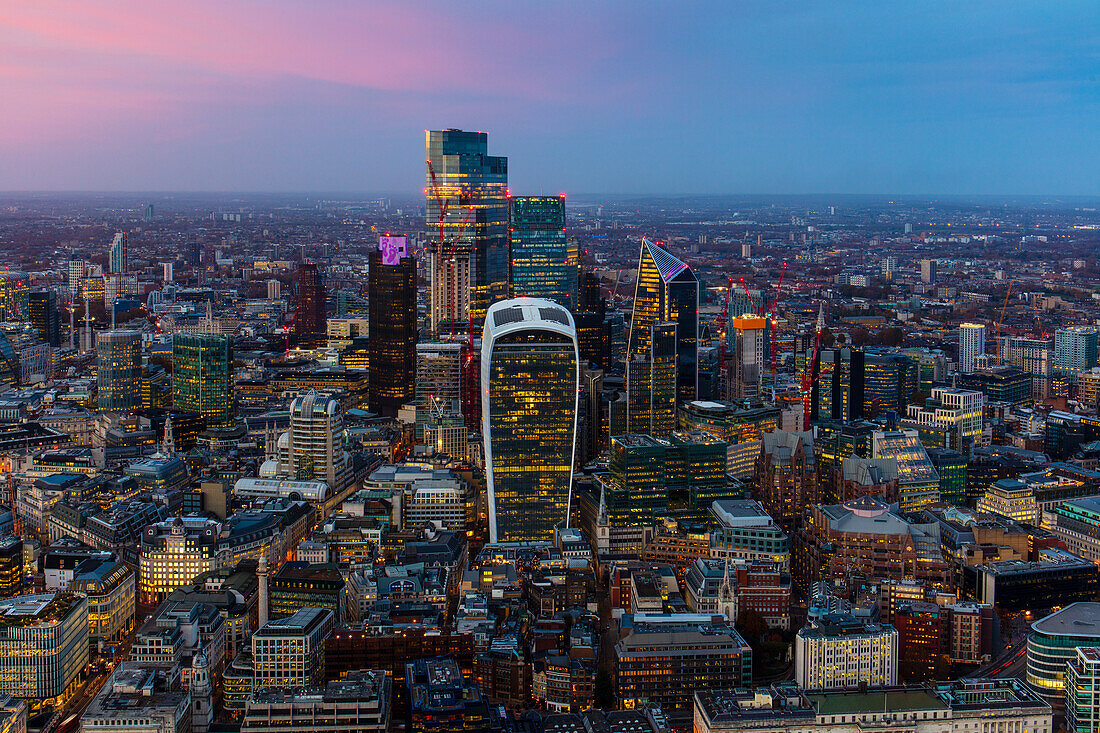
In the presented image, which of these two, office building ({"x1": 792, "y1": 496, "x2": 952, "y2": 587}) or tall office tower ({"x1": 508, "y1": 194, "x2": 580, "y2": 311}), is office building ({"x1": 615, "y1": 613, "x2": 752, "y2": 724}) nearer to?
office building ({"x1": 792, "y1": 496, "x2": 952, "y2": 587})

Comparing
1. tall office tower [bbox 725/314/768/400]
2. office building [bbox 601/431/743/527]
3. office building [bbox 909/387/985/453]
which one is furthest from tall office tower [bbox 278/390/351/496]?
office building [bbox 909/387/985/453]

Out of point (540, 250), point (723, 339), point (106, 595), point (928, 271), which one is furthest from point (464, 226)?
point (928, 271)

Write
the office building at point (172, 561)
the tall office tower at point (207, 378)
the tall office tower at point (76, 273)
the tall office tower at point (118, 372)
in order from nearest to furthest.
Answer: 1. the office building at point (172, 561)
2. the tall office tower at point (207, 378)
3. the tall office tower at point (118, 372)
4. the tall office tower at point (76, 273)

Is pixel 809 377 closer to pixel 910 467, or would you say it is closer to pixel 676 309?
pixel 676 309

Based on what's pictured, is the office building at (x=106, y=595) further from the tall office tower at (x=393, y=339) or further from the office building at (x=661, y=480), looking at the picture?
the tall office tower at (x=393, y=339)

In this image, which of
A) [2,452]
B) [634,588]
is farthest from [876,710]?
[2,452]

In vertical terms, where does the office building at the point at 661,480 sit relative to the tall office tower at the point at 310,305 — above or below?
below

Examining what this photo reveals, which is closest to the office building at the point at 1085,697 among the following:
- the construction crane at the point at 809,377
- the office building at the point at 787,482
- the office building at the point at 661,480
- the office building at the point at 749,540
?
the office building at the point at 749,540
